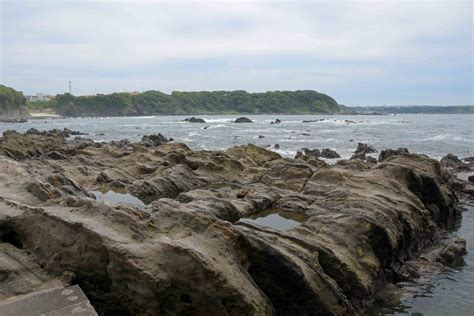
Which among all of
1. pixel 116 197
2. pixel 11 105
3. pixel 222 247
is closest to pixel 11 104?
pixel 11 105

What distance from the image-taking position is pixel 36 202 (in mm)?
10375

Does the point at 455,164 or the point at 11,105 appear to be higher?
the point at 11,105

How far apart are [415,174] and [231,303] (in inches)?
451

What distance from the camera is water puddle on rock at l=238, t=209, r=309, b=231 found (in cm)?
1435

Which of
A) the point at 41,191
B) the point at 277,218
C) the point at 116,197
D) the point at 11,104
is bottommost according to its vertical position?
the point at 277,218

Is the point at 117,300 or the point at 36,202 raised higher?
the point at 36,202

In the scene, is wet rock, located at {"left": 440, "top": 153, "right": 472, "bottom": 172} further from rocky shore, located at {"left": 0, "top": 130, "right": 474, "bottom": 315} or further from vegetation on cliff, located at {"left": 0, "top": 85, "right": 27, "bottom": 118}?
vegetation on cliff, located at {"left": 0, "top": 85, "right": 27, "bottom": 118}

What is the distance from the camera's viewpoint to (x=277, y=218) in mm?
15250

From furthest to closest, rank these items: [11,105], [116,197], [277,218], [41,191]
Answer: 1. [11,105]
2. [116,197]
3. [277,218]
4. [41,191]

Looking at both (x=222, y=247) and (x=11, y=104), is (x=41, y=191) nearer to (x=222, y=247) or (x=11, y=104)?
(x=222, y=247)

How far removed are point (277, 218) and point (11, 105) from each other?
472 ft

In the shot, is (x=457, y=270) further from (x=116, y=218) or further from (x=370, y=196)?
(x=116, y=218)

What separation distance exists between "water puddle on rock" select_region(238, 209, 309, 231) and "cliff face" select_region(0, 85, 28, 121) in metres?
134

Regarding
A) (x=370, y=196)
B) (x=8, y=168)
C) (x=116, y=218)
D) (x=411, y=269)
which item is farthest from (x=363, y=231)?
(x=8, y=168)
